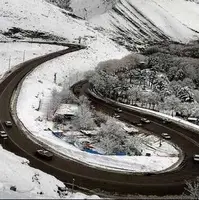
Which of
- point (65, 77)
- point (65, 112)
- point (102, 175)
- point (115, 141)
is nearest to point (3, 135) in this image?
point (115, 141)

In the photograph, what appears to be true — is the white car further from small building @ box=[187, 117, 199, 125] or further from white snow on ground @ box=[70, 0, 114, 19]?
white snow on ground @ box=[70, 0, 114, 19]

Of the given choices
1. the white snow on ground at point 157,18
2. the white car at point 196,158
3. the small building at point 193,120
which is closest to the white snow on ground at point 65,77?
the white car at point 196,158

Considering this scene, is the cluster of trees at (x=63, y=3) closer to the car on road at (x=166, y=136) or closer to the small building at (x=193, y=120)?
the small building at (x=193, y=120)

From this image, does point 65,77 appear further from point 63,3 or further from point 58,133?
point 63,3

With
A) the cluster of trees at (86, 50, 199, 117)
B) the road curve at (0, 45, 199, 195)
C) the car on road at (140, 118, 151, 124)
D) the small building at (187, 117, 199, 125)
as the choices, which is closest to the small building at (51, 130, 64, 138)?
the road curve at (0, 45, 199, 195)

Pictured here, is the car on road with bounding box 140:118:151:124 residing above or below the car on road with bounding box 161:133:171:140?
above

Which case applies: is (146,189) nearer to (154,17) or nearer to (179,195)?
(179,195)
